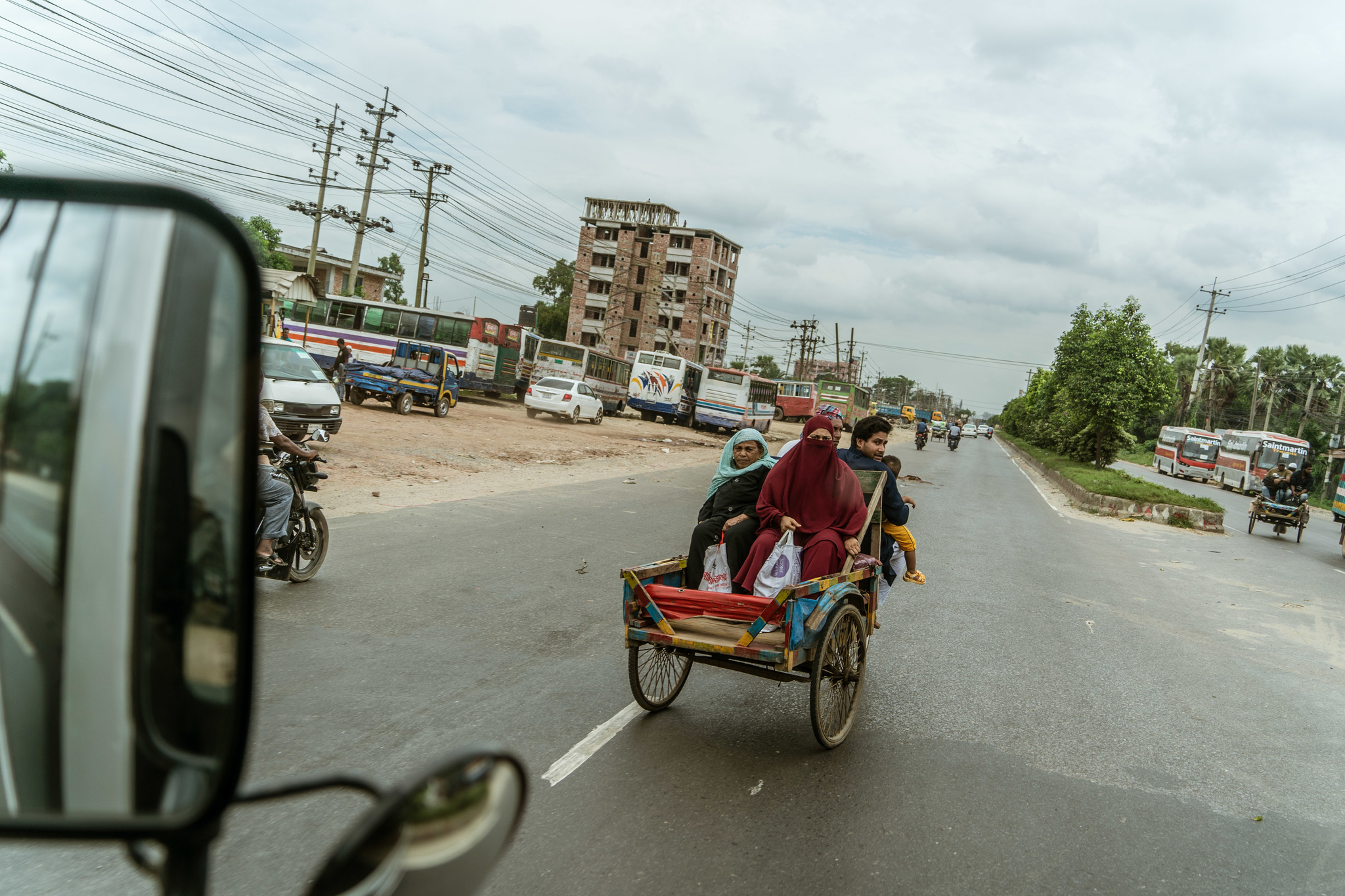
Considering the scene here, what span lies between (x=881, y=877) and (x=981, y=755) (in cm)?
160

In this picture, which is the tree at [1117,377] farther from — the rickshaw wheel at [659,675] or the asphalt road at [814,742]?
the rickshaw wheel at [659,675]

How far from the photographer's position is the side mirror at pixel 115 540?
948 mm

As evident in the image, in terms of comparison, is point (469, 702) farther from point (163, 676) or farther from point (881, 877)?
point (163, 676)

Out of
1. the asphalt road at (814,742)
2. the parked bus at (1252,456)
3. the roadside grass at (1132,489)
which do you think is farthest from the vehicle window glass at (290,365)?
the parked bus at (1252,456)

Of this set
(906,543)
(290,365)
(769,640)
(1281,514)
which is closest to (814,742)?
(769,640)

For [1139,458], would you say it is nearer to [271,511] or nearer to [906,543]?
[906,543]

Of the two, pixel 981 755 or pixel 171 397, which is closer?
pixel 171 397

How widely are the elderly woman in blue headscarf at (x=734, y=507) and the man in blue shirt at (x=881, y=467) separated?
0.59m

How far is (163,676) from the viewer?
3.18 ft

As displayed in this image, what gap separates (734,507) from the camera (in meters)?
5.92

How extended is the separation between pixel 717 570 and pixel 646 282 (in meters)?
80.4

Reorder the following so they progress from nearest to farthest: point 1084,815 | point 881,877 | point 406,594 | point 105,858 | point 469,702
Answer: point 105,858
point 881,877
point 1084,815
point 469,702
point 406,594

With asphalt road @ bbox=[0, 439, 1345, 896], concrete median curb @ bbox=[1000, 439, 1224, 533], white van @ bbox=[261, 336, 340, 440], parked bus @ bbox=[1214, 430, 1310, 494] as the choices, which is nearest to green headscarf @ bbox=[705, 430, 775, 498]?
asphalt road @ bbox=[0, 439, 1345, 896]

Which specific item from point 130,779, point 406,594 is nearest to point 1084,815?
point 130,779
